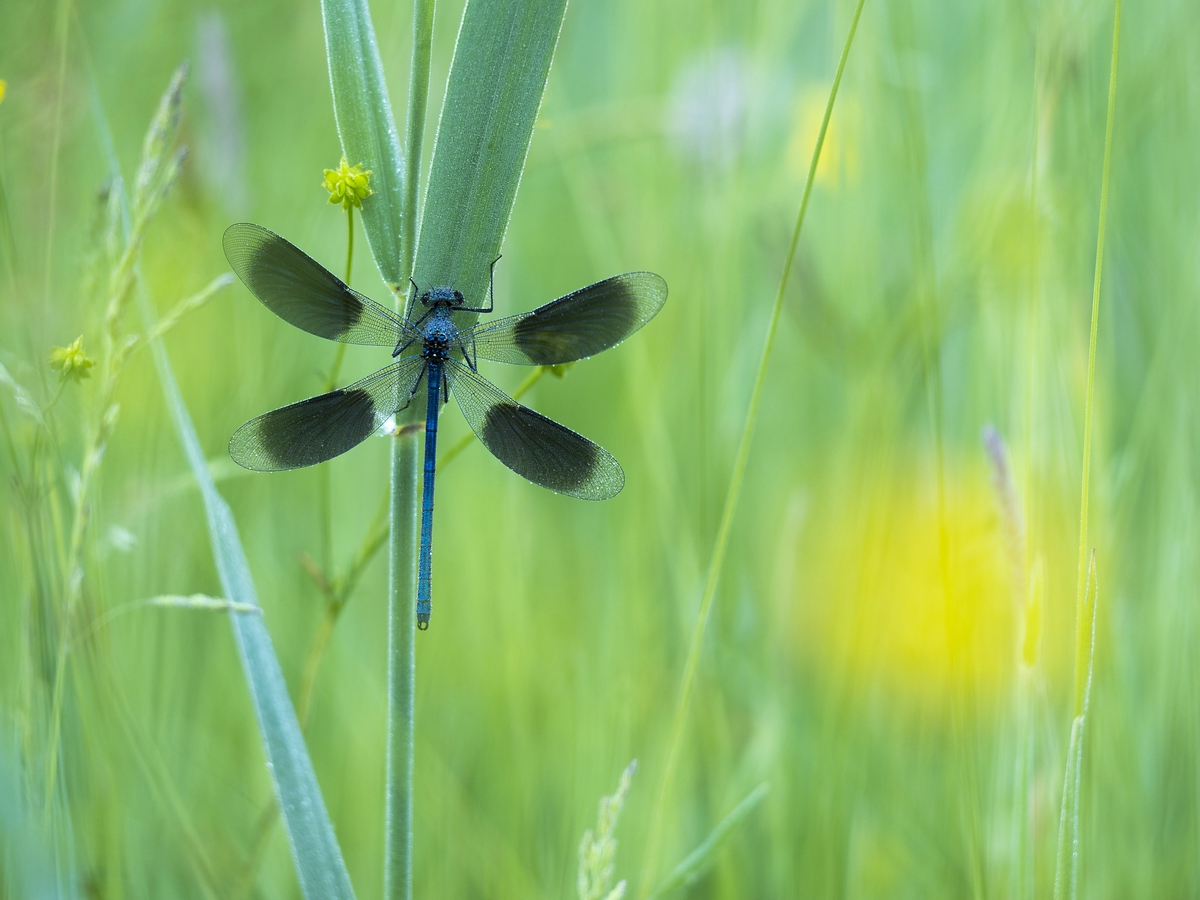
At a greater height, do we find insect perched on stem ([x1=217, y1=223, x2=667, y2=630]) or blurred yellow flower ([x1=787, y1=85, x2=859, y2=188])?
blurred yellow flower ([x1=787, y1=85, x2=859, y2=188])

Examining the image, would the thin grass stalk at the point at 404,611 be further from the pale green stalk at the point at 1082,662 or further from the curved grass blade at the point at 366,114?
the pale green stalk at the point at 1082,662

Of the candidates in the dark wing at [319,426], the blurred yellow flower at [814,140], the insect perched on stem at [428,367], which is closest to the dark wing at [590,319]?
the insect perched on stem at [428,367]

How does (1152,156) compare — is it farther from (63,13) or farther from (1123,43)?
(63,13)

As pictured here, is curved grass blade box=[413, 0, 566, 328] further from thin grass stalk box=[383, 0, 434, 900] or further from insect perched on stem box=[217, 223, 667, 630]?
insect perched on stem box=[217, 223, 667, 630]

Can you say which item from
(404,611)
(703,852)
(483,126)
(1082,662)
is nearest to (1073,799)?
(1082,662)

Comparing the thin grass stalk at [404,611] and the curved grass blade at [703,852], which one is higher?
the thin grass stalk at [404,611]

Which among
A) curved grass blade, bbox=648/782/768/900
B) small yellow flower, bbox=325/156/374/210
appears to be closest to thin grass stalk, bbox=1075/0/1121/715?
curved grass blade, bbox=648/782/768/900

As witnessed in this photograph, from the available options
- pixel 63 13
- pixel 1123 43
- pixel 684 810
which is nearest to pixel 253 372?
pixel 63 13
